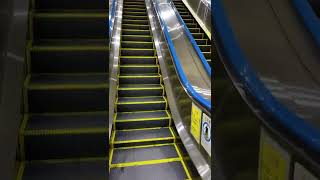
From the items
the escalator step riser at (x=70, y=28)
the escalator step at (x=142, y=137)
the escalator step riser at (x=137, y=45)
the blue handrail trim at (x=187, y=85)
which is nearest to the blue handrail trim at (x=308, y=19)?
the blue handrail trim at (x=187, y=85)

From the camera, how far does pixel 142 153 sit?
376cm

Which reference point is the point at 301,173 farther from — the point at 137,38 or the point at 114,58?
the point at 137,38

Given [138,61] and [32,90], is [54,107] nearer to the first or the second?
[32,90]

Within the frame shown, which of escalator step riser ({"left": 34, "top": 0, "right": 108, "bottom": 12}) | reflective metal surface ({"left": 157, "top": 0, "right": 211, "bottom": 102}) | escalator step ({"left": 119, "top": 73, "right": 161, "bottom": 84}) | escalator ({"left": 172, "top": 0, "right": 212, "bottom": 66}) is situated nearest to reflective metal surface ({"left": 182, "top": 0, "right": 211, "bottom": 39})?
escalator ({"left": 172, "top": 0, "right": 212, "bottom": 66})

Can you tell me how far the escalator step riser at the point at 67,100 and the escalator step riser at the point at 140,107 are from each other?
235 centimetres

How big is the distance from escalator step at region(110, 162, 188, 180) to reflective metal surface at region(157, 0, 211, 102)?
99 cm

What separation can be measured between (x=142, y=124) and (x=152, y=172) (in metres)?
1.06

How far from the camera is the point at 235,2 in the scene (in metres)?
1.37

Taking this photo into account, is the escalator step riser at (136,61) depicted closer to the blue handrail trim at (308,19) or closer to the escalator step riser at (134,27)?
the escalator step riser at (134,27)

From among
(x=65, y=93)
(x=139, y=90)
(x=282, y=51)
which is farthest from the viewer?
(x=139, y=90)

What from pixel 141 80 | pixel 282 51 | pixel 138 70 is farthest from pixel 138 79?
pixel 282 51

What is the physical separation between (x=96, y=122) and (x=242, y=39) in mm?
1275

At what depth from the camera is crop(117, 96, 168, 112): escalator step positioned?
4546 mm

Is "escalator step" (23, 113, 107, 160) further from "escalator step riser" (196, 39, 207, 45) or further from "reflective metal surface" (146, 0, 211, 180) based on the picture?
"escalator step riser" (196, 39, 207, 45)
